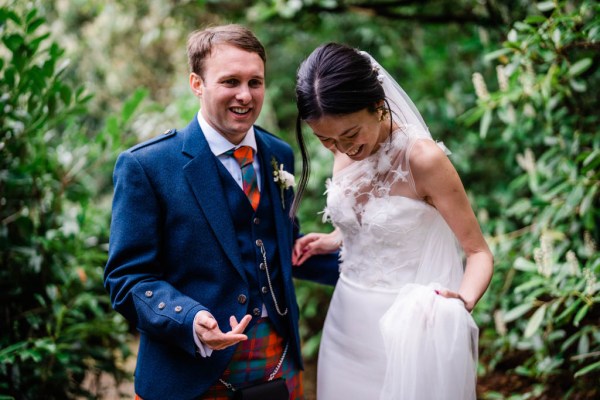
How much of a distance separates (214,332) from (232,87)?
0.82 meters

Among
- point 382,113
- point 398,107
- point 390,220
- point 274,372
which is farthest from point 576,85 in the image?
point 274,372

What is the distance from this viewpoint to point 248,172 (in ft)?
6.63

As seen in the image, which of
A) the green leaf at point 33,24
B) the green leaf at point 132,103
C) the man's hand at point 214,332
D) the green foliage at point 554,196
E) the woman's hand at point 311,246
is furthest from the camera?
the green leaf at point 132,103

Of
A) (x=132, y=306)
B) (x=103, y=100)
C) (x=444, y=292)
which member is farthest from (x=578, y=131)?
(x=103, y=100)

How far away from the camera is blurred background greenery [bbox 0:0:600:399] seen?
8.98 ft

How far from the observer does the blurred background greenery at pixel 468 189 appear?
2.74 meters

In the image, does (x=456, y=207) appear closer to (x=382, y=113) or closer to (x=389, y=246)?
(x=389, y=246)

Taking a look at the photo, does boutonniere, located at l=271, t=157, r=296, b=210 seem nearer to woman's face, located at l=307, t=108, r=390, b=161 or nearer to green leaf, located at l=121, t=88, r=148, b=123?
woman's face, located at l=307, t=108, r=390, b=161

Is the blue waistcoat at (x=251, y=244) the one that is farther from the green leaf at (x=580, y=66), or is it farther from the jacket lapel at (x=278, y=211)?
the green leaf at (x=580, y=66)

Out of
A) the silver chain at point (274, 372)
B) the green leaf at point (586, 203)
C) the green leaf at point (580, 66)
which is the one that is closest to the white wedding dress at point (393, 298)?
the silver chain at point (274, 372)

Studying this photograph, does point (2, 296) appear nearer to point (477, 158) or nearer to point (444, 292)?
point (444, 292)

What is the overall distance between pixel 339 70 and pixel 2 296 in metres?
2.16

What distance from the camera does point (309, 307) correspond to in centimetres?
438

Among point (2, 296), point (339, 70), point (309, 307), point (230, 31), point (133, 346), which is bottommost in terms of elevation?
point (133, 346)
